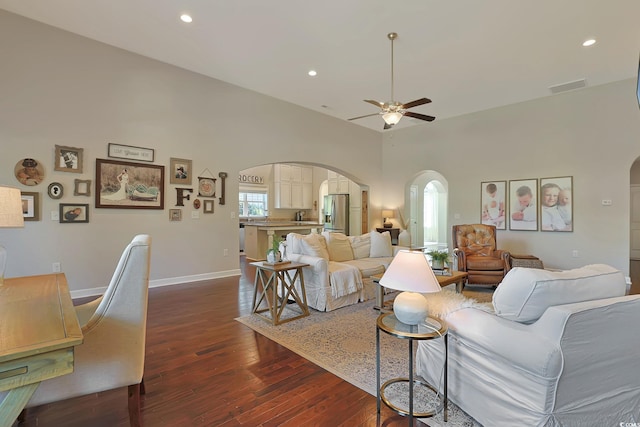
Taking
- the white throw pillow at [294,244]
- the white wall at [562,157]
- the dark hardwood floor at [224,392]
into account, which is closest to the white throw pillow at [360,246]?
the white throw pillow at [294,244]

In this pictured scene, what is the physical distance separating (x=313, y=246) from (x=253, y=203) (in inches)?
239

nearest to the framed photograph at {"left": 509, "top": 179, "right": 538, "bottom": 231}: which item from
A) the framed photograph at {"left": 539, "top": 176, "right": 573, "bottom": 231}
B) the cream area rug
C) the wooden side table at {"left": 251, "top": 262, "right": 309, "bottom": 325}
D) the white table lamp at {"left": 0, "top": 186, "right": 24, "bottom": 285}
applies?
the framed photograph at {"left": 539, "top": 176, "right": 573, "bottom": 231}

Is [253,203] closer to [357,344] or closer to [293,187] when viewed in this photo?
[293,187]

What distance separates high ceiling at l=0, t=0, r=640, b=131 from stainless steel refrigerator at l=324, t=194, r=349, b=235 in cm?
405

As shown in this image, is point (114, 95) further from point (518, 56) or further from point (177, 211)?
point (518, 56)

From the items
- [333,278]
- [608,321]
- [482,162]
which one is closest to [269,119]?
[333,278]

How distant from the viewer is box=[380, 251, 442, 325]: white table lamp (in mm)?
1701

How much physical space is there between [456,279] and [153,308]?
3.69 metres

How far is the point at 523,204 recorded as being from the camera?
596 centimetres

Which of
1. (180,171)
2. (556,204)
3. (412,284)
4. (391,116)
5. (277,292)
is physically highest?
(391,116)

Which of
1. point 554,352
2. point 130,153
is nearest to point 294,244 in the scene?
point 130,153

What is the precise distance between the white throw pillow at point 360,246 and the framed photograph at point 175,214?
2809 millimetres

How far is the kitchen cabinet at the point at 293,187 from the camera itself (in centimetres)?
955

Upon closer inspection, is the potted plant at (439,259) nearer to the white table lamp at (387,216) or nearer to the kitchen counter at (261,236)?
the kitchen counter at (261,236)
